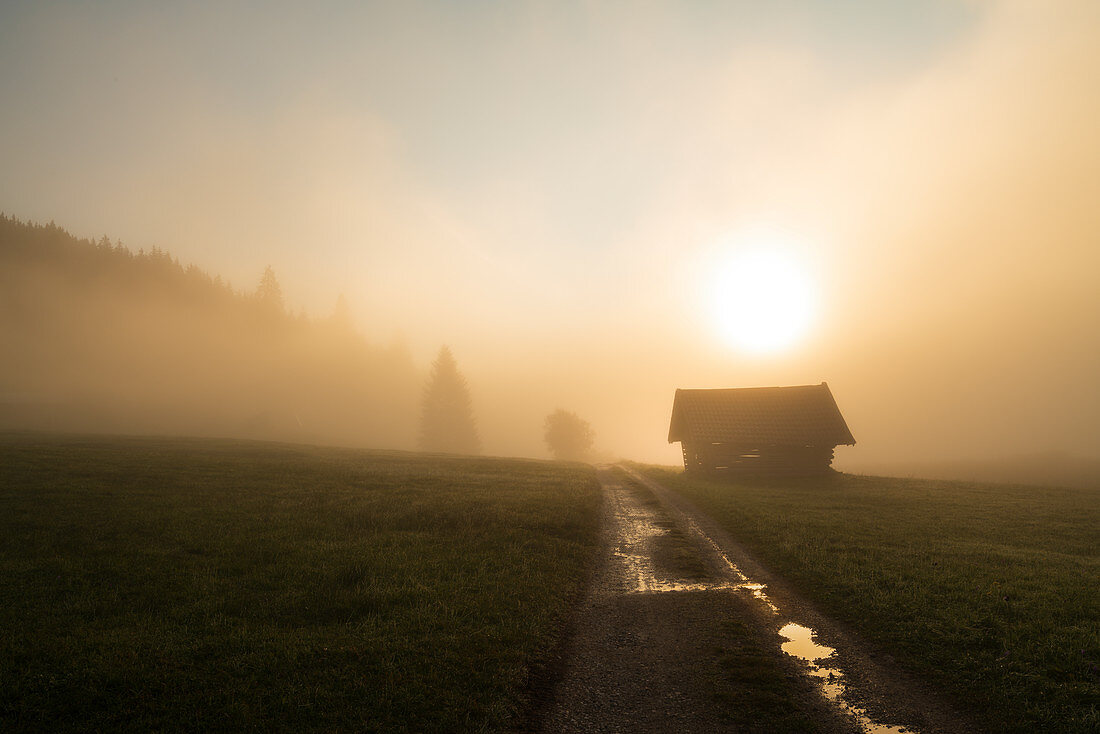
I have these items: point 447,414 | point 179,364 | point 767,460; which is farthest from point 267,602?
point 179,364

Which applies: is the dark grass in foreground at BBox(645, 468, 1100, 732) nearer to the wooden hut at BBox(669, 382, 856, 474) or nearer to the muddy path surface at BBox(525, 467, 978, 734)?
the muddy path surface at BBox(525, 467, 978, 734)

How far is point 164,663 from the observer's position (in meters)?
7.71

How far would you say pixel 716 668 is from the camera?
797 centimetres

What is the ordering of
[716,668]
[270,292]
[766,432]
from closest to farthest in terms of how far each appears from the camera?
1. [716,668]
2. [766,432]
3. [270,292]

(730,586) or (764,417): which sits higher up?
(764,417)

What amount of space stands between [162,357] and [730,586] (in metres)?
110

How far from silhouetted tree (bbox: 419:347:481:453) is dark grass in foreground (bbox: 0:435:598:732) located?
51884 mm

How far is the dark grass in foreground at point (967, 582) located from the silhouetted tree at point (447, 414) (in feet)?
177

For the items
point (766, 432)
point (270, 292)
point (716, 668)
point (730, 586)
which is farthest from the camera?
point (270, 292)

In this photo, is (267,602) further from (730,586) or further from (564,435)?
(564,435)

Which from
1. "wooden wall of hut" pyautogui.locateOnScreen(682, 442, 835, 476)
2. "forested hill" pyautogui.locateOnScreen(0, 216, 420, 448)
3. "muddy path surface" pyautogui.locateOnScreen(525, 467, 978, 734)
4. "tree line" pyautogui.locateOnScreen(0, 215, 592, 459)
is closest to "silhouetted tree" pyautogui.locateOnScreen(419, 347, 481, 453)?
"tree line" pyautogui.locateOnScreen(0, 215, 592, 459)

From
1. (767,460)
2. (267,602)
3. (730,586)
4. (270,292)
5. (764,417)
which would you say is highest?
(270,292)

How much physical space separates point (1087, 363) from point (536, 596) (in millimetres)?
239741

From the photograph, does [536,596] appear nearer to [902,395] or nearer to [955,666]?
[955,666]
